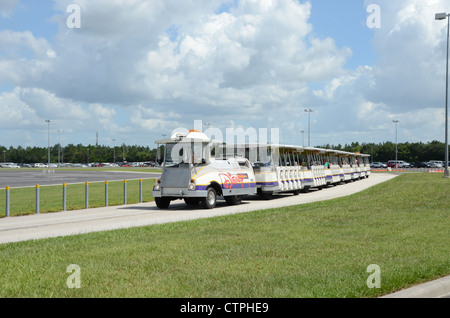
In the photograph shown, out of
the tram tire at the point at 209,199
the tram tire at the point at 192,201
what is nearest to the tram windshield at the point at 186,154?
the tram tire at the point at 209,199

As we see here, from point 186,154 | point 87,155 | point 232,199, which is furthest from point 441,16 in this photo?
point 87,155

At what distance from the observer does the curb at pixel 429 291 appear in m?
6.43

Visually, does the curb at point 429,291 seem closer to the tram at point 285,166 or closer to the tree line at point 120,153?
the tram at point 285,166

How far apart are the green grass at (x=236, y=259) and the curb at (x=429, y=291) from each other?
18cm

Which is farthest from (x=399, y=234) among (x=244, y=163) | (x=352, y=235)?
(x=244, y=163)

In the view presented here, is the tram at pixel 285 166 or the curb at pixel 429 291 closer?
the curb at pixel 429 291

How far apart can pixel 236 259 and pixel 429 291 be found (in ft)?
9.77

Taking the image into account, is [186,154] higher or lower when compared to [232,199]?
higher

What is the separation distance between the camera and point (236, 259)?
26.8 ft

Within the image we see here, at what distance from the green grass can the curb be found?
0.60 feet

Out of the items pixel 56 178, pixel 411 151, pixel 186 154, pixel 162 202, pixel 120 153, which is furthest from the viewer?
pixel 120 153

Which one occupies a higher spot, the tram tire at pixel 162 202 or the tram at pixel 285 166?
the tram at pixel 285 166

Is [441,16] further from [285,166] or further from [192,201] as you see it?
[192,201]
